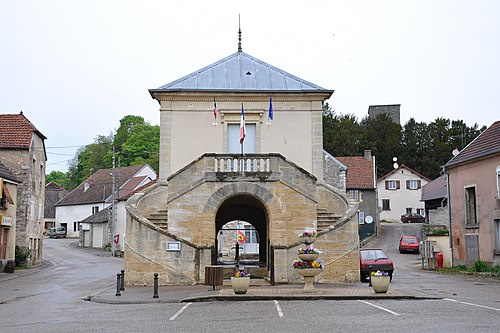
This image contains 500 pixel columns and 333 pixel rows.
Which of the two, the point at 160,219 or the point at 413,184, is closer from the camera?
the point at 160,219

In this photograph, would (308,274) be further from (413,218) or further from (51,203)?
(51,203)

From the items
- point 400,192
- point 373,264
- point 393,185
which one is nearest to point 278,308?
point 373,264

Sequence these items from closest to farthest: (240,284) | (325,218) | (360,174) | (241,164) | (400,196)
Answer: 1. (240,284)
2. (241,164)
3. (325,218)
4. (360,174)
5. (400,196)

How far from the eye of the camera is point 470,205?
110 feet

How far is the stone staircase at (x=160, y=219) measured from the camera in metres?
25.8

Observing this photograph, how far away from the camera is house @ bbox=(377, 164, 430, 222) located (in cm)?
7212

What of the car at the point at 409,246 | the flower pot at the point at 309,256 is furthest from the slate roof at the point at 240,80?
the car at the point at 409,246

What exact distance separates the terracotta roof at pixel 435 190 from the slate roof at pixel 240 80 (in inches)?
1201

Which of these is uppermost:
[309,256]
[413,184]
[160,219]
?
[413,184]

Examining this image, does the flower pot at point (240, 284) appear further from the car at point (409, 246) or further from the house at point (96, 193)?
the house at point (96, 193)

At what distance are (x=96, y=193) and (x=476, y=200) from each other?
51533 millimetres

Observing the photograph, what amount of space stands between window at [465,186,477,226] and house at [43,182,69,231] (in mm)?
67230

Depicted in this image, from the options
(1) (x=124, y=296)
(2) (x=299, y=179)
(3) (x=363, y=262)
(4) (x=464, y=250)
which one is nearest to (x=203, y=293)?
(1) (x=124, y=296)

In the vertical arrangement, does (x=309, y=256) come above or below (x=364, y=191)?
below
